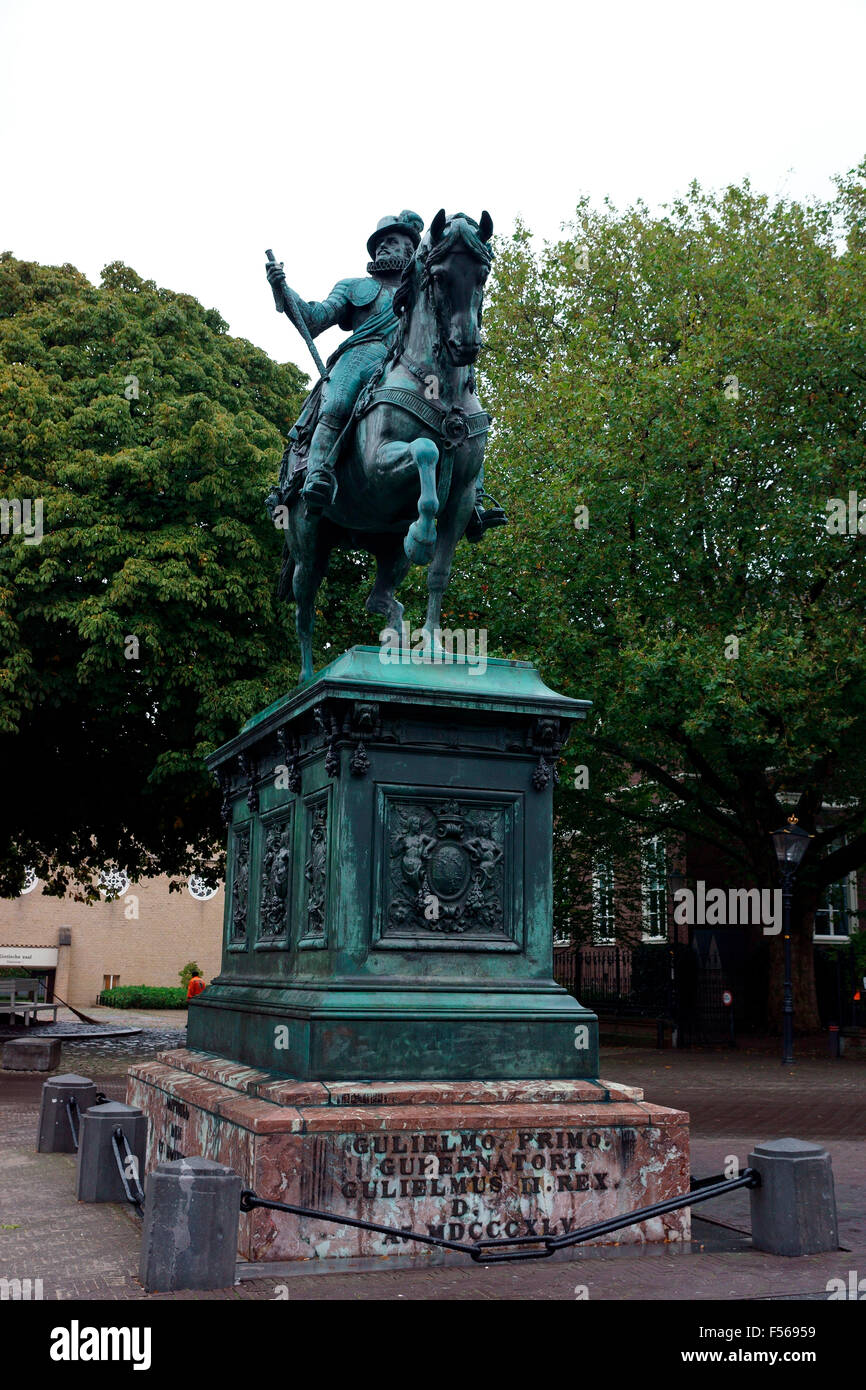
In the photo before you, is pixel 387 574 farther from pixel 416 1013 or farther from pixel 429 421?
pixel 416 1013

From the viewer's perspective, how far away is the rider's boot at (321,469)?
859 cm

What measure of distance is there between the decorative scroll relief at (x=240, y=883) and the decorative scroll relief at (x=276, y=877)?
0.55m

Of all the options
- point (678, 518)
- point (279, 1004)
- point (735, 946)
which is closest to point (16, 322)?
point (678, 518)

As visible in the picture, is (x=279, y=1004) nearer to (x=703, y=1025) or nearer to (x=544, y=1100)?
(x=544, y=1100)

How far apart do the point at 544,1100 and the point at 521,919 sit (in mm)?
1103

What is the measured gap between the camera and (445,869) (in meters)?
7.54

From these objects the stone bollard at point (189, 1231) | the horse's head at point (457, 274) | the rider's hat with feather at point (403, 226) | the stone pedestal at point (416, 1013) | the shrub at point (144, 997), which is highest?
the rider's hat with feather at point (403, 226)

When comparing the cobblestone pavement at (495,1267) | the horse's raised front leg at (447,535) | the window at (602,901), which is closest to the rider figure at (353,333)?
the horse's raised front leg at (447,535)

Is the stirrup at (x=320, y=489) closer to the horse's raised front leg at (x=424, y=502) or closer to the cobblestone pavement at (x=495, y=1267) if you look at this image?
the horse's raised front leg at (x=424, y=502)

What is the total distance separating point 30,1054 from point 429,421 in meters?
14.9

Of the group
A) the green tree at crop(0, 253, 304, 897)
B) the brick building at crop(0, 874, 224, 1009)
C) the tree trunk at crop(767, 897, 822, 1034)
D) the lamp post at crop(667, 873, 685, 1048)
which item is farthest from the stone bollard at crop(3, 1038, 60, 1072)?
the brick building at crop(0, 874, 224, 1009)

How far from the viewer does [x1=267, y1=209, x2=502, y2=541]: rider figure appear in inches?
342

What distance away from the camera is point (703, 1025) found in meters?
28.7

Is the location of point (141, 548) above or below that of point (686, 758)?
above
